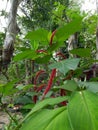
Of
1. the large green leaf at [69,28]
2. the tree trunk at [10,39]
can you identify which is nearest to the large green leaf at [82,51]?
the large green leaf at [69,28]

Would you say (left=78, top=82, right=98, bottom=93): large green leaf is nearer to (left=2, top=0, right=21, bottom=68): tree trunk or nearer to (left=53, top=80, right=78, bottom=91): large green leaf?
(left=53, top=80, right=78, bottom=91): large green leaf

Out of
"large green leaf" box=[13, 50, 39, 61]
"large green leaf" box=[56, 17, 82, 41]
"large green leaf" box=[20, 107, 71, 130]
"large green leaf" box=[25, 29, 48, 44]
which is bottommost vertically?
"large green leaf" box=[20, 107, 71, 130]

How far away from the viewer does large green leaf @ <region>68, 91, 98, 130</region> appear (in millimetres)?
393

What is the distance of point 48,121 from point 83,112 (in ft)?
0.20

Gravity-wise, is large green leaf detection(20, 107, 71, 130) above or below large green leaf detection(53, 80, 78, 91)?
below

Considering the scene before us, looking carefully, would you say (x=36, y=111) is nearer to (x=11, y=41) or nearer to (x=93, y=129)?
(x=93, y=129)

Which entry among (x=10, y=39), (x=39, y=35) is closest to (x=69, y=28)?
(x=39, y=35)

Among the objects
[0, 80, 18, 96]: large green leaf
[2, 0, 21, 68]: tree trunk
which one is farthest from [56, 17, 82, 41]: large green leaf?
[2, 0, 21, 68]: tree trunk

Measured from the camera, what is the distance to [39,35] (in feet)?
1.69

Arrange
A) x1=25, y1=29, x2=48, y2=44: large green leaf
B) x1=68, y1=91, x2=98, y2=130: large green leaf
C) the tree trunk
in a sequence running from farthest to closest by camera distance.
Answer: the tree trunk
x1=25, y1=29, x2=48, y2=44: large green leaf
x1=68, y1=91, x2=98, y2=130: large green leaf

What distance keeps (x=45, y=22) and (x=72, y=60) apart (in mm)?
8640

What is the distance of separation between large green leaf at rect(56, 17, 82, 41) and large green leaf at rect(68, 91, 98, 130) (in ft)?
0.41

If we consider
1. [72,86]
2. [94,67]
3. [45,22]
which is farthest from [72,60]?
[45,22]

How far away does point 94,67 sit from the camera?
63 centimetres
